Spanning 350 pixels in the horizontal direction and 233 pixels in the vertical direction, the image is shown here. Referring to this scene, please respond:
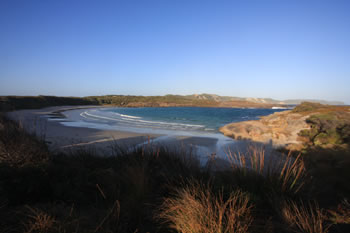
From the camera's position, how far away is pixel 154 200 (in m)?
2.97

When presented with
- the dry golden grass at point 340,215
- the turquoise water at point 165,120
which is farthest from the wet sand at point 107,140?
the turquoise water at point 165,120

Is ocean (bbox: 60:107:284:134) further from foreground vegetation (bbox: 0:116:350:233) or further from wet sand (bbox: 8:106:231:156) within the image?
foreground vegetation (bbox: 0:116:350:233)

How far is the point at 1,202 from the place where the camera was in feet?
8.30

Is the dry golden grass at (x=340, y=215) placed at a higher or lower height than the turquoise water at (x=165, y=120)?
higher

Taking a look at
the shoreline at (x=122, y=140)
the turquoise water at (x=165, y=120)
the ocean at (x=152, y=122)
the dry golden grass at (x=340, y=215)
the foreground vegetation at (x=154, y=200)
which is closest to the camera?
the foreground vegetation at (x=154, y=200)

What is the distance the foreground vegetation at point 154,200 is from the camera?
2117 mm

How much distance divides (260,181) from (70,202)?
350 centimetres

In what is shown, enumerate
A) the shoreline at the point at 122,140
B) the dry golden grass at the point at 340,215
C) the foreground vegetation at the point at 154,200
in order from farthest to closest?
the shoreline at the point at 122,140, the dry golden grass at the point at 340,215, the foreground vegetation at the point at 154,200

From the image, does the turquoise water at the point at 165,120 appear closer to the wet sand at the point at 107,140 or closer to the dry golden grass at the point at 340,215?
the wet sand at the point at 107,140

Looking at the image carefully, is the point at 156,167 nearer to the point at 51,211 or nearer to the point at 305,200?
the point at 51,211

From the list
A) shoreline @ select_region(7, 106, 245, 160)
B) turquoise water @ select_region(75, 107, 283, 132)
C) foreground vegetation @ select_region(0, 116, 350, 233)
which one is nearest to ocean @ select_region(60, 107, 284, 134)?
turquoise water @ select_region(75, 107, 283, 132)

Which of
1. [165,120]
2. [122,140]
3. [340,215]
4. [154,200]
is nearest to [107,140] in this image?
[122,140]

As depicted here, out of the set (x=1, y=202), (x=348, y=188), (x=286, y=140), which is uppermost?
(x=1, y=202)

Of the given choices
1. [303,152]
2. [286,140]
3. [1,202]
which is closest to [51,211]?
[1,202]
